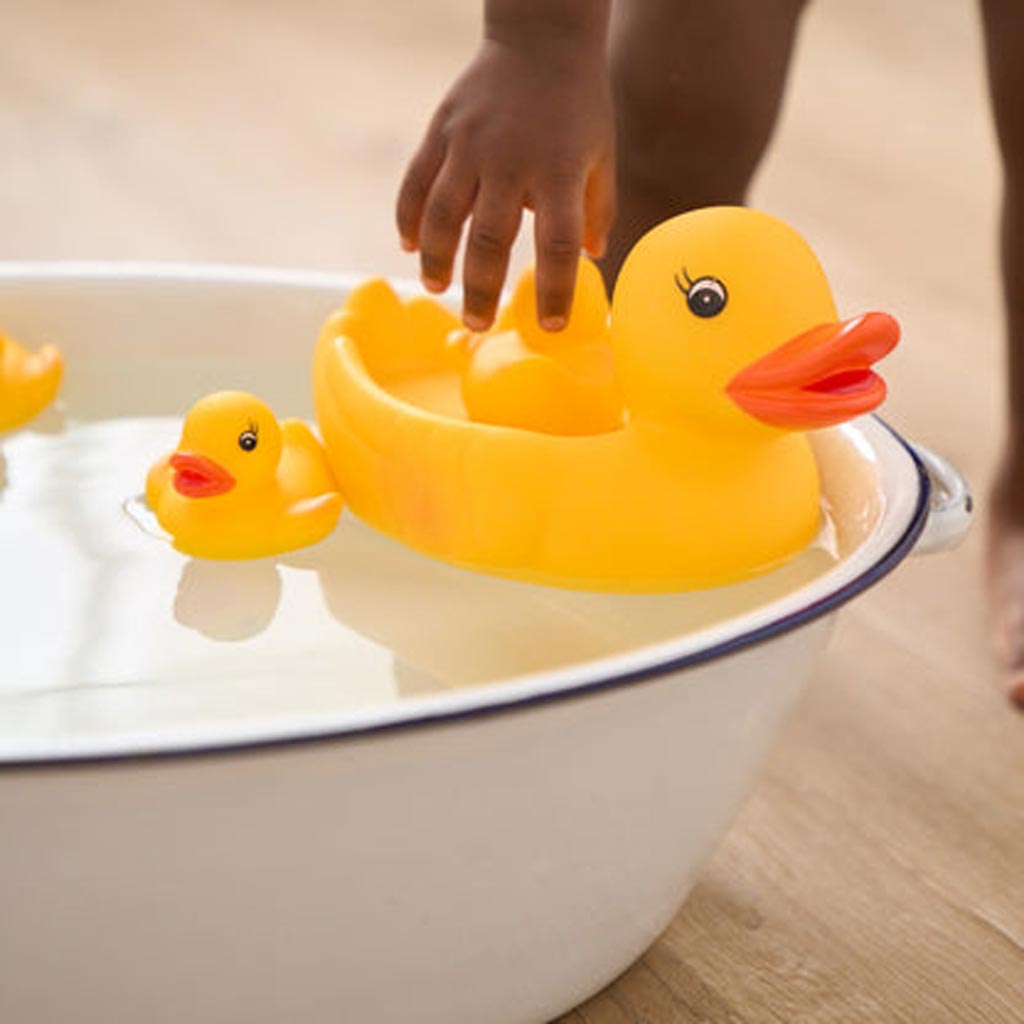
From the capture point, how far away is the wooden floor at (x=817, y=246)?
2.47 ft

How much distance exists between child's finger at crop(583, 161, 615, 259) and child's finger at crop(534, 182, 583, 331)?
0.04 m

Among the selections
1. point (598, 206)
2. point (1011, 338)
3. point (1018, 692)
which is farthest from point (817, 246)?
point (598, 206)

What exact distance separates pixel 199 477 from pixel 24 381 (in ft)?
0.63

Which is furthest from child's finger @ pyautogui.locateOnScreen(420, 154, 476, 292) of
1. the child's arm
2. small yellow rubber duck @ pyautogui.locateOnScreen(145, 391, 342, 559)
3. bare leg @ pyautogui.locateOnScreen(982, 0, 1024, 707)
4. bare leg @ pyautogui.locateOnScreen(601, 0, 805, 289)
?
bare leg @ pyautogui.locateOnScreen(982, 0, 1024, 707)

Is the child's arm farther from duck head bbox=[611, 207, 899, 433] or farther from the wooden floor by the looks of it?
the wooden floor

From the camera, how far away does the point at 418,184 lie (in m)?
0.78

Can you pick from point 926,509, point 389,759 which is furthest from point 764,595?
point 389,759

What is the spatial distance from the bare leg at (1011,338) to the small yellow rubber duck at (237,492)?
0.42m

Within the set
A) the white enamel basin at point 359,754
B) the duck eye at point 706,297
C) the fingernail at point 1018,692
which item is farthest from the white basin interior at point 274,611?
the fingernail at point 1018,692

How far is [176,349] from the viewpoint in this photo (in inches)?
38.1

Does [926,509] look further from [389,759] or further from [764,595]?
[389,759]

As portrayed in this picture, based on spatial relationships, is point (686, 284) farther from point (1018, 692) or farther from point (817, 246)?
point (817, 246)

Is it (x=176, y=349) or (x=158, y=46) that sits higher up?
(x=176, y=349)

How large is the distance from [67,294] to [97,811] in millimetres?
509
